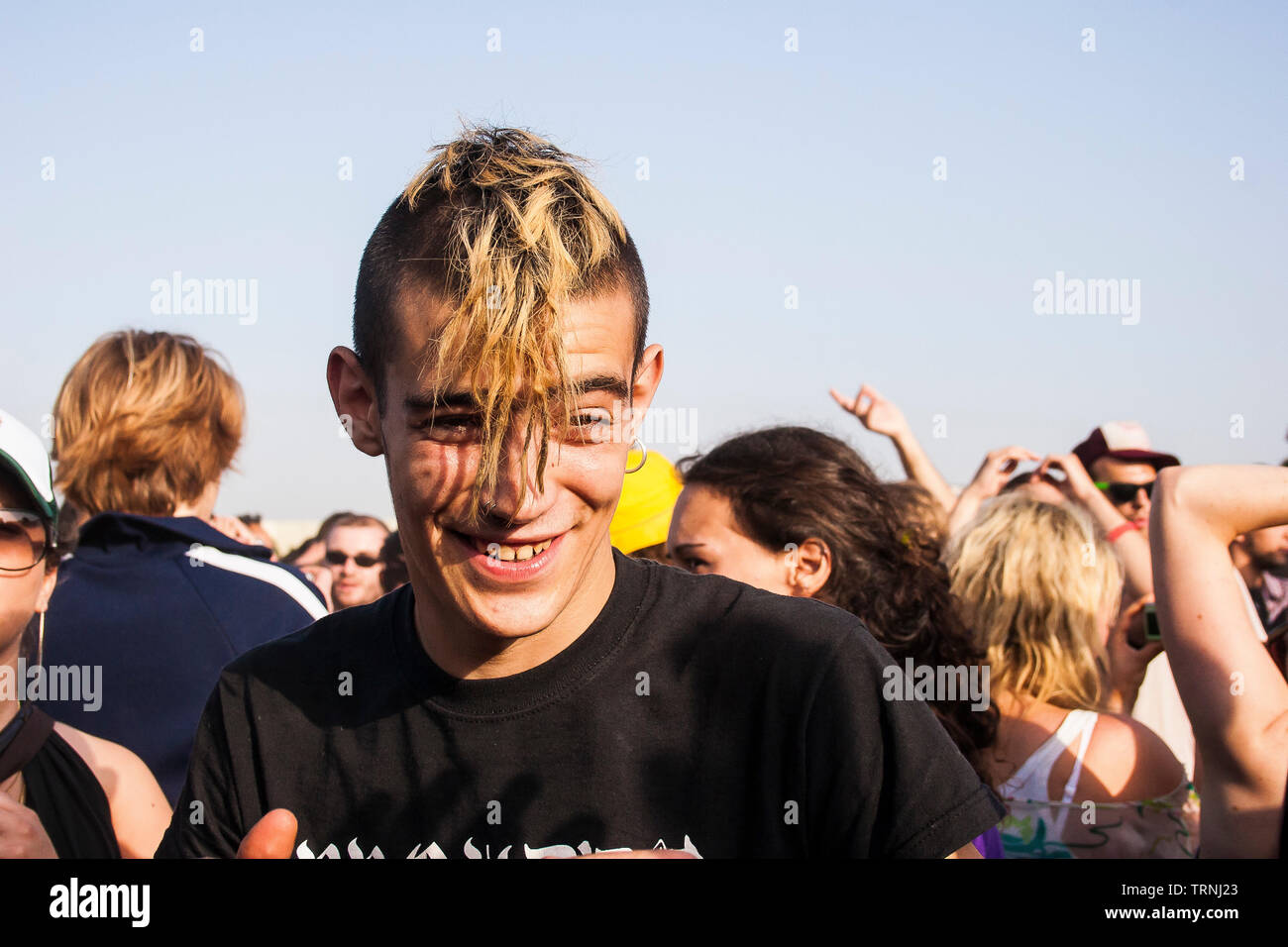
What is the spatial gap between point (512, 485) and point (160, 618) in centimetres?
196

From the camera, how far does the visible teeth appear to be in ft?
6.04

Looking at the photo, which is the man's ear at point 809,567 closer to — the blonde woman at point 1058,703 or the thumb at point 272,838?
the blonde woman at point 1058,703

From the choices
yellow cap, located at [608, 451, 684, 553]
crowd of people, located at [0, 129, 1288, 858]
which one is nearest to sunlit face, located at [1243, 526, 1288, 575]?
yellow cap, located at [608, 451, 684, 553]

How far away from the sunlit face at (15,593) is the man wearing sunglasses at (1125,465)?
4723mm

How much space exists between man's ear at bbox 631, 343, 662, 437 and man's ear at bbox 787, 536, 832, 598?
1412 millimetres

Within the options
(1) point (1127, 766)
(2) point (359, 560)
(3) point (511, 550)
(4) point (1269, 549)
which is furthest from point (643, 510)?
(2) point (359, 560)

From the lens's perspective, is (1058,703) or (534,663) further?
(1058,703)

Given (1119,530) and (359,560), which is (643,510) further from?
(359,560)

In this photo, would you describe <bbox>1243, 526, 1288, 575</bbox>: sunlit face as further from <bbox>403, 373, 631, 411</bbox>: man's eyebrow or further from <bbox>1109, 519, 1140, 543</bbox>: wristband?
<bbox>403, 373, 631, 411</bbox>: man's eyebrow

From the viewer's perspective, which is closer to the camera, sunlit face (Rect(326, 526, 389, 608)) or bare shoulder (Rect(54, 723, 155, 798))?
bare shoulder (Rect(54, 723, 155, 798))

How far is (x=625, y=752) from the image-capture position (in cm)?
180

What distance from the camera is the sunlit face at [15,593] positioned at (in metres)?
2.45
